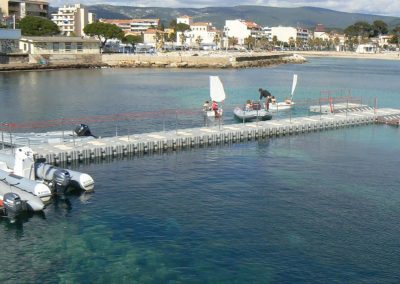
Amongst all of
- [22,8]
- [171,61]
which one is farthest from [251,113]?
[22,8]

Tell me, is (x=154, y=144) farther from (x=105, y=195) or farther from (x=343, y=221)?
(x=343, y=221)

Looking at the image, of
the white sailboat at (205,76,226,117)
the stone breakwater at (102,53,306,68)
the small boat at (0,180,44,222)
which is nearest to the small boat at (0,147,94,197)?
the small boat at (0,180,44,222)

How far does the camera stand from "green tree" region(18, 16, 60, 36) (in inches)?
6319

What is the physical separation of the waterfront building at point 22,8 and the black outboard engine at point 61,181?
157 m

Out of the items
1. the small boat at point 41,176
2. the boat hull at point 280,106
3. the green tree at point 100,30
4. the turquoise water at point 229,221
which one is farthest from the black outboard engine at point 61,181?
the green tree at point 100,30

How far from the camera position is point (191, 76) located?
134 metres

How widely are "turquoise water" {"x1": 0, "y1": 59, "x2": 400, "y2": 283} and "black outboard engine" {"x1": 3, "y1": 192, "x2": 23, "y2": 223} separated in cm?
68

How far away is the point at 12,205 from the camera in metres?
30.7

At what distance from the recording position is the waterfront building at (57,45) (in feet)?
483

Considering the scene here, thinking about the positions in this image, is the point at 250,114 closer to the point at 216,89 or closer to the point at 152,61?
the point at 216,89

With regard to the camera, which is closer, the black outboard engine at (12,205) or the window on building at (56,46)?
the black outboard engine at (12,205)

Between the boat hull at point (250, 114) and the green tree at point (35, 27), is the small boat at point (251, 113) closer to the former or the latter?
the boat hull at point (250, 114)

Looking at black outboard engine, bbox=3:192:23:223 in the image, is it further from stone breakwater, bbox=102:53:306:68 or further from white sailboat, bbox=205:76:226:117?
stone breakwater, bbox=102:53:306:68

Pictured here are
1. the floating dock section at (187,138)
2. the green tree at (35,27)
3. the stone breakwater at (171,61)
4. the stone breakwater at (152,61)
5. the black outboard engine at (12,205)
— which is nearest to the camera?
the black outboard engine at (12,205)
